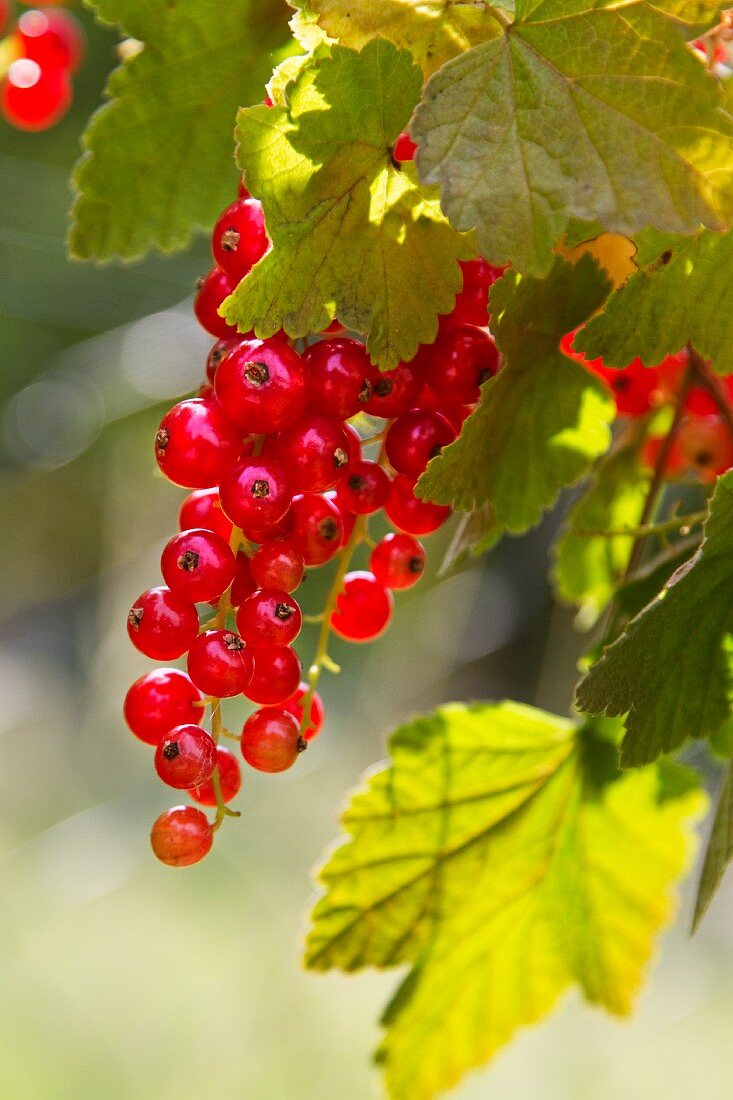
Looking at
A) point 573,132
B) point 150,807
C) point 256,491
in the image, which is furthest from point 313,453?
point 150,807

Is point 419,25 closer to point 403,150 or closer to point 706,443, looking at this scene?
point 403,150

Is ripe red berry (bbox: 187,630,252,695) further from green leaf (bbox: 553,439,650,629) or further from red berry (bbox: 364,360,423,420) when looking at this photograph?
green leaf (bbox: 553,439,650,629)

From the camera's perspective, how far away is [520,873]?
24.0 inches

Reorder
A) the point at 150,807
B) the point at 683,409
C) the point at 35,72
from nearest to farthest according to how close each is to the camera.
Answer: the point at 683,409
the point at 35,72
the point at 150,807

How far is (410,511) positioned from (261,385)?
99 mm

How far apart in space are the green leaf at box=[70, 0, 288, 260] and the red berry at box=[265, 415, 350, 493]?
7.5 inches

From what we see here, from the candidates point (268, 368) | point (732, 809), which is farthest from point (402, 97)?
point (732, 809)

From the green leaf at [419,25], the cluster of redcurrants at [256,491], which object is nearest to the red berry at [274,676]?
the cluster of redcurrants at [256,491]

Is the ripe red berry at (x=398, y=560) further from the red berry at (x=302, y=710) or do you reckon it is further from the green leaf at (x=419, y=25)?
the green leaf at (x=419, y=25)

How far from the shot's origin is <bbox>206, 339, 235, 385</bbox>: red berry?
15.7 inches

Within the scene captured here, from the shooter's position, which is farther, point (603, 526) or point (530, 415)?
point (603, 526)

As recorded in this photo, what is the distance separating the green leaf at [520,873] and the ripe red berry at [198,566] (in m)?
0.23

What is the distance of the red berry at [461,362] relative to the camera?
0.40 meters

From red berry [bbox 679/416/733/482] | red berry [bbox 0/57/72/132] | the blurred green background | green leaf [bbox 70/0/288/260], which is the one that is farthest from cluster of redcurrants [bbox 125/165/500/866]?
the blurred green background
